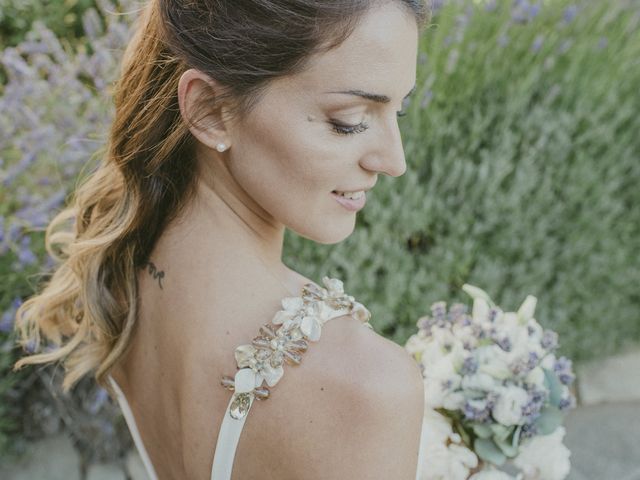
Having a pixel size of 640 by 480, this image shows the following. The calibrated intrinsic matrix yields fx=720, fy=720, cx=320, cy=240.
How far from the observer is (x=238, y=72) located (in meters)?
1.46

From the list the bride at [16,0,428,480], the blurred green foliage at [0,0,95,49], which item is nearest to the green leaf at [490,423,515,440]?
the bride at [16,0,428,480]

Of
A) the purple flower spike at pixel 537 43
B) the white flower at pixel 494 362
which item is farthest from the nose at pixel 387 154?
the purple flower spike at pixel 537 43

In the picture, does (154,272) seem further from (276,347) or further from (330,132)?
(330,132)

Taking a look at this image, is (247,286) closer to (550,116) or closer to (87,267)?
(87,267)

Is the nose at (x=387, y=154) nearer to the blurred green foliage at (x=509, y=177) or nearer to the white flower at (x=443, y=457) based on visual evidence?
the white flower at (x=443, y=457)

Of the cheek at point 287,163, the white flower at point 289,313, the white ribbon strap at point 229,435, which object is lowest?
the white ribbon strap at point 229,435

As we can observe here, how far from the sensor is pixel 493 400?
190cm

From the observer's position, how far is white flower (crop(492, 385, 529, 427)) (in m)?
1.87

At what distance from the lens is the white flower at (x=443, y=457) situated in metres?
1.85

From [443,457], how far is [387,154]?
2.78 feet

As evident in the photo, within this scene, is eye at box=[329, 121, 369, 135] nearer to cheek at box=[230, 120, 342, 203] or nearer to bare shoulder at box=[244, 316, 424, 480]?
cheek at box=[230, 120, 342, 203]

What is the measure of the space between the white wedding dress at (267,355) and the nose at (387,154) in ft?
0.96

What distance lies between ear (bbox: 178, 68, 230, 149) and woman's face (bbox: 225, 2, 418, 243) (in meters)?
0.03

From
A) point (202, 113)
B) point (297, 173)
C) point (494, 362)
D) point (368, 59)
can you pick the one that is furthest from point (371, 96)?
point (494, 362)
